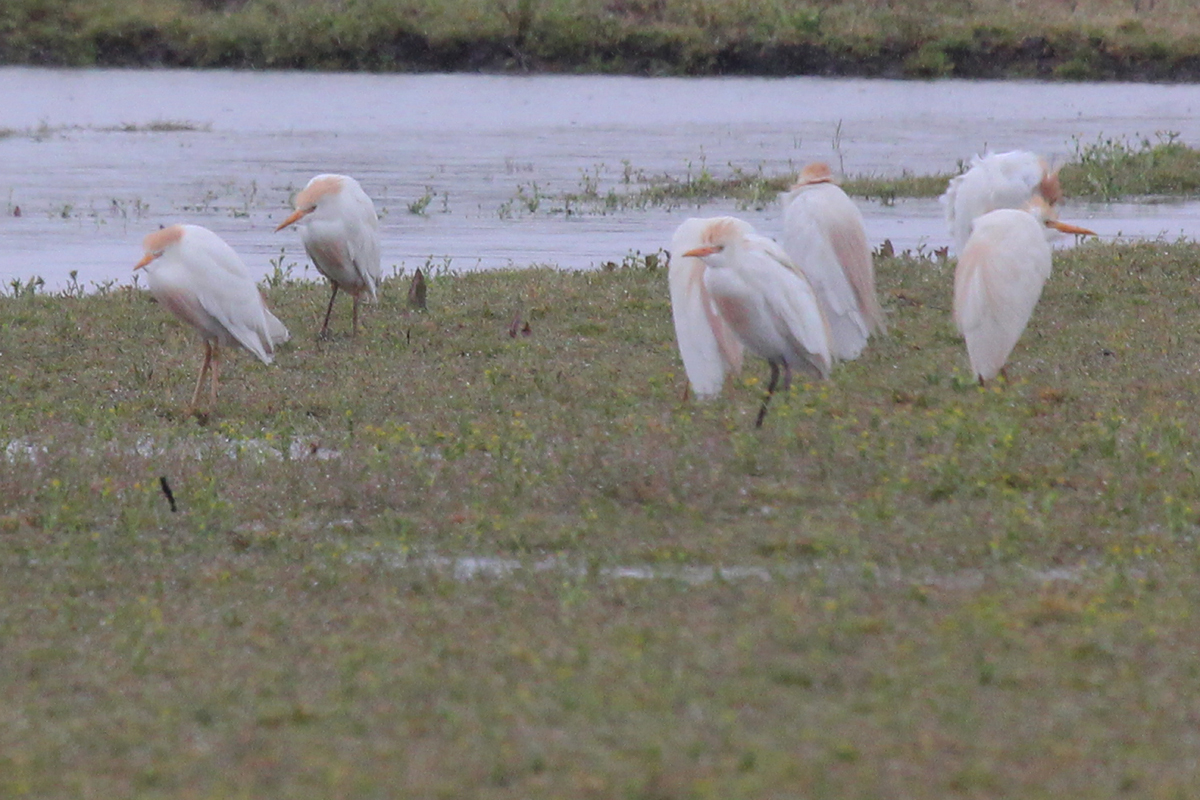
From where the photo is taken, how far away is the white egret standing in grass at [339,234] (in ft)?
33.6

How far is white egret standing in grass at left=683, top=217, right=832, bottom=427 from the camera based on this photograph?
7594 mm

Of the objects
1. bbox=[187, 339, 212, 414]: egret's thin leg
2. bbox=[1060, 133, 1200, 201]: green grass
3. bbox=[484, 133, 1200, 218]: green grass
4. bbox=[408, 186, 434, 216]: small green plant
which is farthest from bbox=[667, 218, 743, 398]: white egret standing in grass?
bbox=[1060, 133, 1200, 201]: green grass

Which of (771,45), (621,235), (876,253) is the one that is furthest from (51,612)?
(771,45)

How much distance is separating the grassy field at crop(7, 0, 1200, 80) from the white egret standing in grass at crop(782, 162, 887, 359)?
24.2 m

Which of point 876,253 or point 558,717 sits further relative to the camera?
point 876,253

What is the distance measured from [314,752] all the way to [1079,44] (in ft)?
102

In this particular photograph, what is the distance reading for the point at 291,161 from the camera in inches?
880

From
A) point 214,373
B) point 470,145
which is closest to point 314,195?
point 214,373

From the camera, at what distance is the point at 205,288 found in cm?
838

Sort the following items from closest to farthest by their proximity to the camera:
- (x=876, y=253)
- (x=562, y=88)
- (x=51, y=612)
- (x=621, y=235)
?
(x=51, y=612) → (x=876, y=253) → (x=621, y=235) → (x=562, y=88)

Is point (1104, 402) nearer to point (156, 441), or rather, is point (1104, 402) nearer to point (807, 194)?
point (807, 194)

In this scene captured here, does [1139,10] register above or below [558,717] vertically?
above

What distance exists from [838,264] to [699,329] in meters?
1.16

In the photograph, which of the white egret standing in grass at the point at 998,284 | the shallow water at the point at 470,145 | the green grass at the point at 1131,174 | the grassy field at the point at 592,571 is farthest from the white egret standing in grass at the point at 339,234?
the green grass at the point at 1131,174
